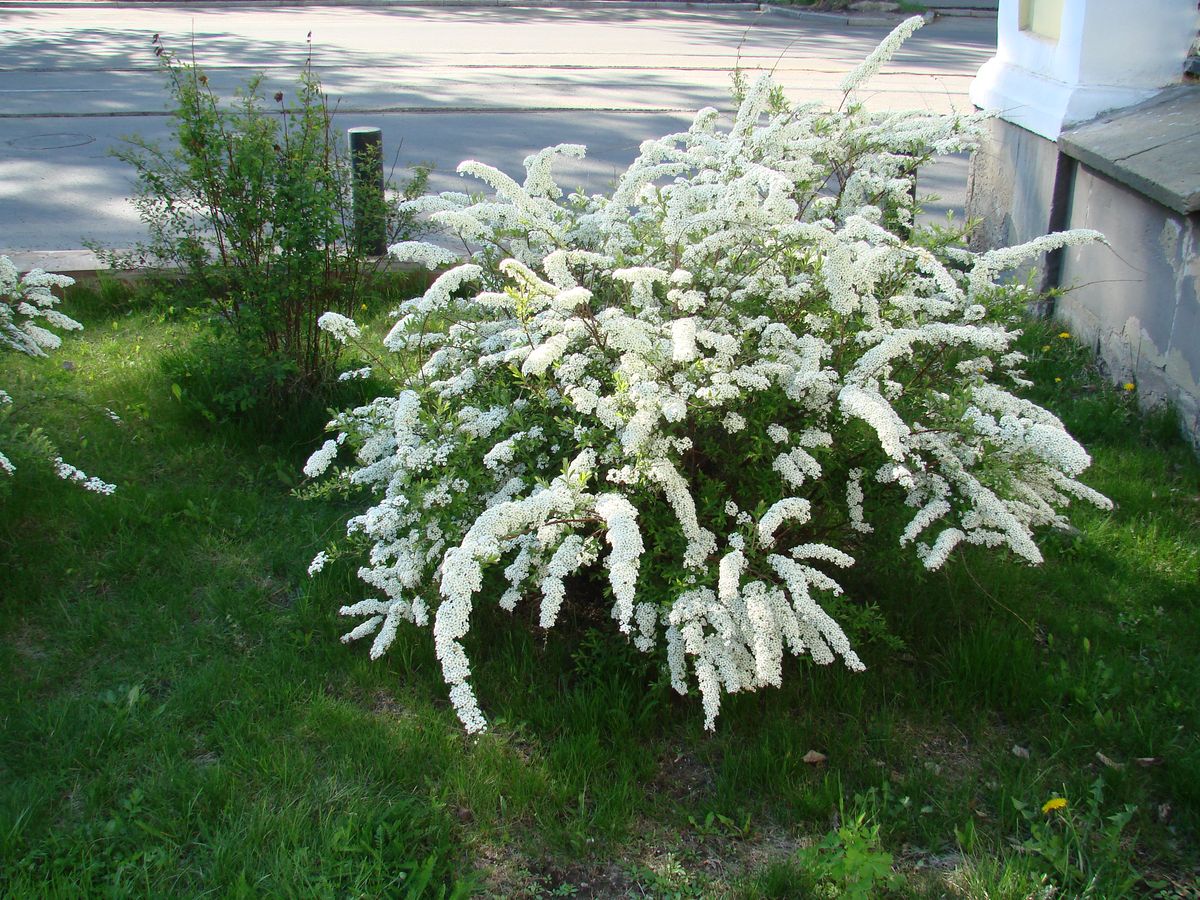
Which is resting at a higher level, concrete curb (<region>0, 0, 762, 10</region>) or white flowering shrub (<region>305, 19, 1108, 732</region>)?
concrete curb (<region>0, 0, 762, 10</region>)

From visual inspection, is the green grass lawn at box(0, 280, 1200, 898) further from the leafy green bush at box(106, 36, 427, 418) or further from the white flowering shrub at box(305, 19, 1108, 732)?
the leafy green bush at box(106, 36, 427, 418)

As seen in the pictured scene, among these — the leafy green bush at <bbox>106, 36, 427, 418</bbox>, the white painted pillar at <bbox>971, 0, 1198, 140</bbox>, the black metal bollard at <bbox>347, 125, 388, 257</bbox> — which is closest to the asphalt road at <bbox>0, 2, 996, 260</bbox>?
the white painted pillar at <bbox>971, 0, 1198, 140</bbox>

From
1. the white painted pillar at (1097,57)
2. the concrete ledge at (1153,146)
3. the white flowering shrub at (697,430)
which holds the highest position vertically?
the white painted pillar at (1097,57)

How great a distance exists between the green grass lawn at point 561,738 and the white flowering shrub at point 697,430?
20cm

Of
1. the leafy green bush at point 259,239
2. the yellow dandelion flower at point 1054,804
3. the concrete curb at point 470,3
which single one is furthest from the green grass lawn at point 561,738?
the concrete curb at point 470,3

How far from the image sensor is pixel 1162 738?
2848 millimetres

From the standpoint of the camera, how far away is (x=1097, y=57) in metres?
5.41

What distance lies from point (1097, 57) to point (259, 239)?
435 centimetres

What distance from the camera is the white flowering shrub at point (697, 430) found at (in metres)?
2.69

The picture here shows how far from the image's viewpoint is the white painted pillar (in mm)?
5230

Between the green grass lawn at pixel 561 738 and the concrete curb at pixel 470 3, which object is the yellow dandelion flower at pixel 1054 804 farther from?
the concrete curb at pixel 470 3

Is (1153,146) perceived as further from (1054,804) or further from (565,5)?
(565,5)

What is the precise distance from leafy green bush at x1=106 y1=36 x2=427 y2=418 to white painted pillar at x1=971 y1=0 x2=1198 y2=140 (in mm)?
3374

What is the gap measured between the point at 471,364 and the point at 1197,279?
3.06 metres
